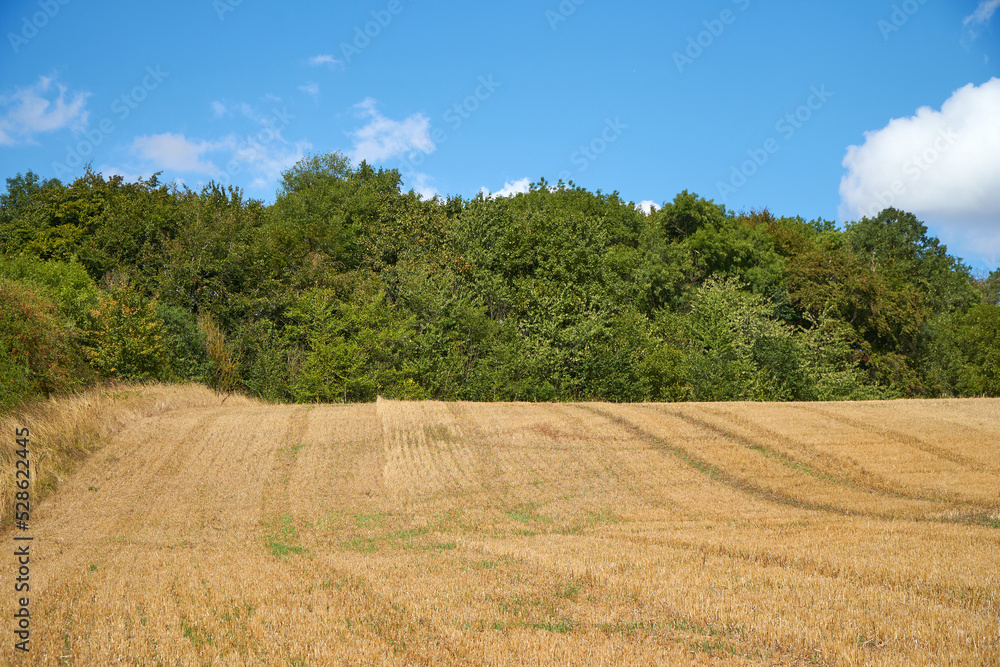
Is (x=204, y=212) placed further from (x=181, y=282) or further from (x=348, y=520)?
(x=348, y=520)

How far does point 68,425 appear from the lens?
24.5 metres

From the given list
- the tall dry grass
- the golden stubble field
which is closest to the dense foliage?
the tall dry grass

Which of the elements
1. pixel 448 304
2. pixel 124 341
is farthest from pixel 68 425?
pixel 448 304

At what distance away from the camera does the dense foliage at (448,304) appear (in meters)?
43.2

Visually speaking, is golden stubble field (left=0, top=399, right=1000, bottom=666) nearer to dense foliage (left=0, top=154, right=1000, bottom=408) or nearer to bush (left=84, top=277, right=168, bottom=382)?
bush (left=84, top=277, right=168, bottom=382)

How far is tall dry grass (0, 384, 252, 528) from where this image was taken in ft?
67.3

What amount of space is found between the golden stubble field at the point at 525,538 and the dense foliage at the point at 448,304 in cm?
1111

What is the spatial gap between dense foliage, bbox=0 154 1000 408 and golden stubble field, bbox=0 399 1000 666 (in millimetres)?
11115

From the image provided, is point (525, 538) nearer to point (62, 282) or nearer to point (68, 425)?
point (68, 425)

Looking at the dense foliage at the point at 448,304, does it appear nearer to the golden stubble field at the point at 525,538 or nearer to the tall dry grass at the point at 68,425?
the tall dry grass at the point at 68,425

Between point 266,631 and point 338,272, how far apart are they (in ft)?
153

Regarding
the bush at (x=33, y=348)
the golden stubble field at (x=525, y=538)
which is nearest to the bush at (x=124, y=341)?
the bush at (x=33, y=348)

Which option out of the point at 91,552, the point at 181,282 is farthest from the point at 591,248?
the point at 91,552

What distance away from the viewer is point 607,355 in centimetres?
4556
